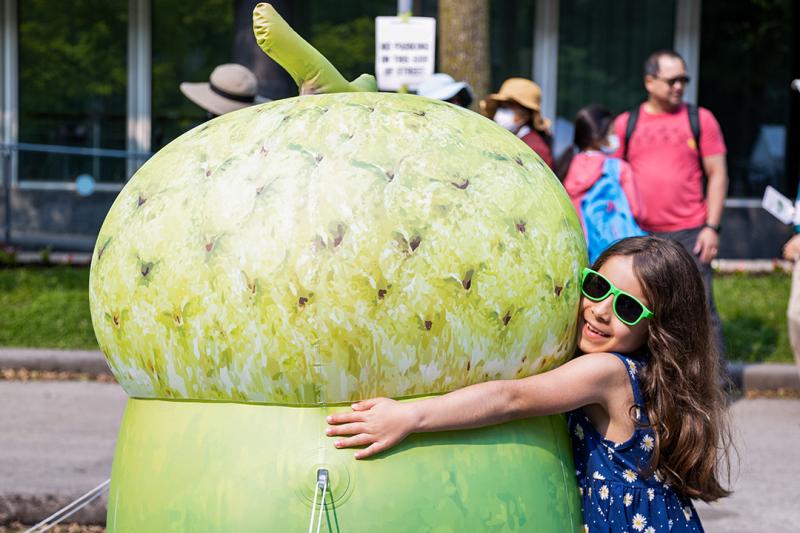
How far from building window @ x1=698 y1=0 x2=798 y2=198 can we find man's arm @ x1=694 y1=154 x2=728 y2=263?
24.0ft

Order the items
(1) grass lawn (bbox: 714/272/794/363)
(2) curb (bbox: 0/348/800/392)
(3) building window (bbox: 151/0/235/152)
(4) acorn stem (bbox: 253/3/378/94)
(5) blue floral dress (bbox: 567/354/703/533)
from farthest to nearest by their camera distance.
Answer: (3) building window (bbox: 151/0/235/152)
(1) grass lawn (bbox: 714/272/794/363)
(2) curb (bbox: 0/348/800/392)
(5) blue floral dress (bbox: 567/354/703/533)
(4) acorn stem (bbox: 253/3/378/94)

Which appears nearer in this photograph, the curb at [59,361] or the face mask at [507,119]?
the face mask at [507,119]

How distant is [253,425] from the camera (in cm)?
225

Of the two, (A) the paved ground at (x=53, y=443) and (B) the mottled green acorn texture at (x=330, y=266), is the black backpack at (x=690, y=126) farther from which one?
(B) the mottled green acorn texture at (x=330, y=266)

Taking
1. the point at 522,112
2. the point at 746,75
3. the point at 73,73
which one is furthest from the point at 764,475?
the point at 73,73

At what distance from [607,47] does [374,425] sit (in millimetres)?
11937

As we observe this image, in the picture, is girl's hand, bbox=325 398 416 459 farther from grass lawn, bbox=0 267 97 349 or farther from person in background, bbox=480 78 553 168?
grass lawn, bbox=0 267 97 349

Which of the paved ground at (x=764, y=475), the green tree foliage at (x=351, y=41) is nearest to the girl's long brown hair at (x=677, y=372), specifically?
the paved ground at (x=764, y=475)

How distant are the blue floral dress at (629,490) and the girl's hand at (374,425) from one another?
24.3 inches

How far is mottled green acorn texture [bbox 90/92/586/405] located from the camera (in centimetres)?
218

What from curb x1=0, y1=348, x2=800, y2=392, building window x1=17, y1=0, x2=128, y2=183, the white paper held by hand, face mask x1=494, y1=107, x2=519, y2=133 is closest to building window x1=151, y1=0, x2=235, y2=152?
building window x1=17, y1=0, x2=128, y2=183

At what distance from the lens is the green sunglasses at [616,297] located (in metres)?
2.49

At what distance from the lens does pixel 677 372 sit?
2.61 m

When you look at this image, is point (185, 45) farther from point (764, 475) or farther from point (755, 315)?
point (764, 475)
